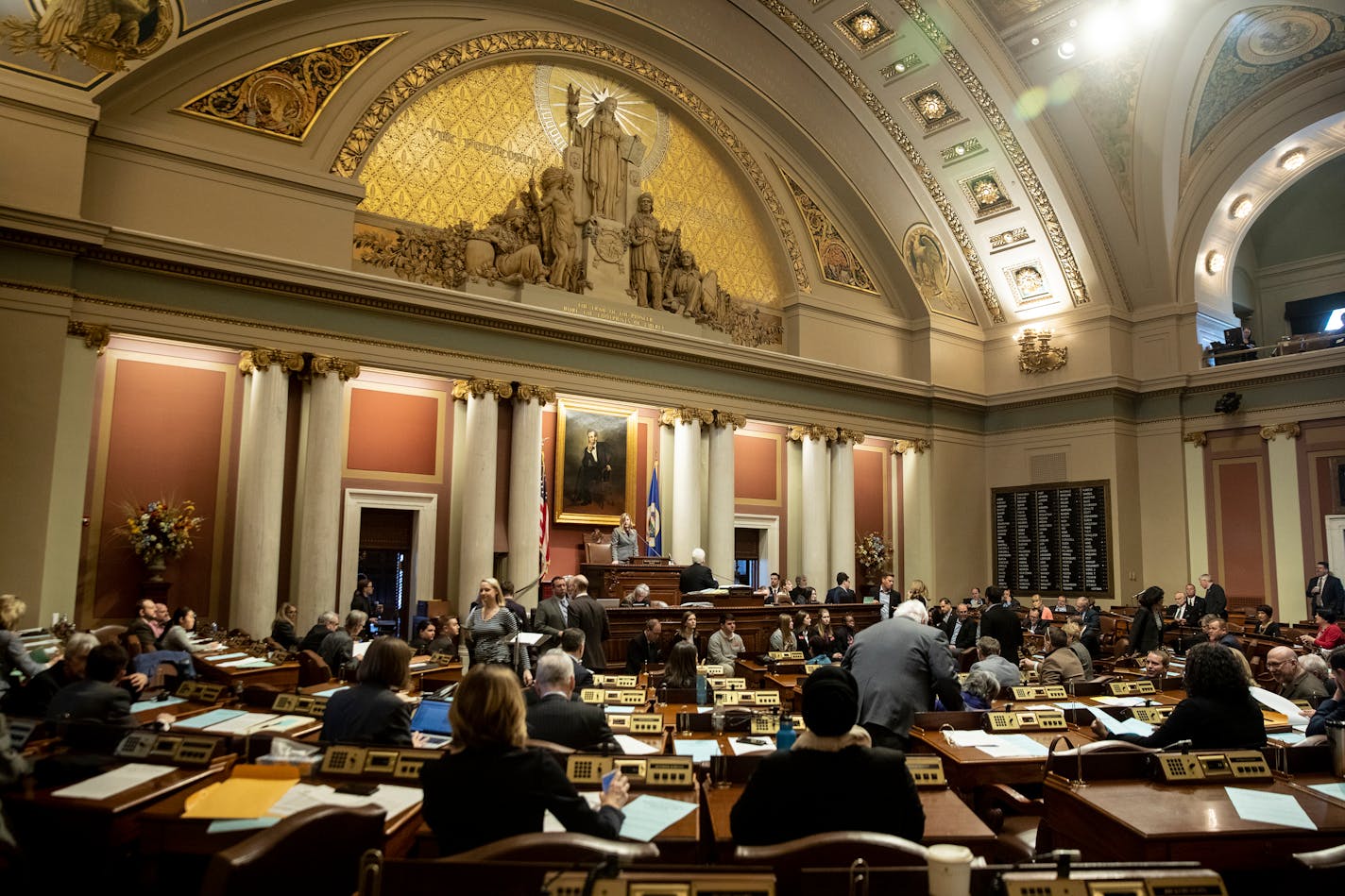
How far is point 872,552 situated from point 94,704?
632 inches

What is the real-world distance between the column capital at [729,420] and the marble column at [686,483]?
0.20 meters

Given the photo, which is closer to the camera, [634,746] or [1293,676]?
[634,746]

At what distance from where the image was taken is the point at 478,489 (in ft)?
44.3

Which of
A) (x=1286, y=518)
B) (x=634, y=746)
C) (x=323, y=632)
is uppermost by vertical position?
(x=1286, y=518)

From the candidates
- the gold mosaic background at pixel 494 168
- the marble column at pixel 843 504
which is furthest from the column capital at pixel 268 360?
the marble column at pixel 843 504

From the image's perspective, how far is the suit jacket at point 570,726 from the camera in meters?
3.96

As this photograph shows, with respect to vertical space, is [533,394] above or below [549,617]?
above

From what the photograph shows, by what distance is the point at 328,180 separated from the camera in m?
12.7

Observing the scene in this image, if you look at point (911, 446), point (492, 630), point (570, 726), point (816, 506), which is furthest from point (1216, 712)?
point (911, 446)

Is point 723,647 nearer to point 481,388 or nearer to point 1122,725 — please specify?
point 1122,725

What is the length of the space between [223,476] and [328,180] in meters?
4.53

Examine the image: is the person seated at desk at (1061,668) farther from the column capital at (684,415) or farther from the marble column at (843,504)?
the marble column at (843,504)

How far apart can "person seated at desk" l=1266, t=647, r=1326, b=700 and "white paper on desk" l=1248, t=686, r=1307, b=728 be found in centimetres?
45

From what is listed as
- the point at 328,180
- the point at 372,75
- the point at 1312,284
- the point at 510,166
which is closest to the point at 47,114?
the point at 328,180
